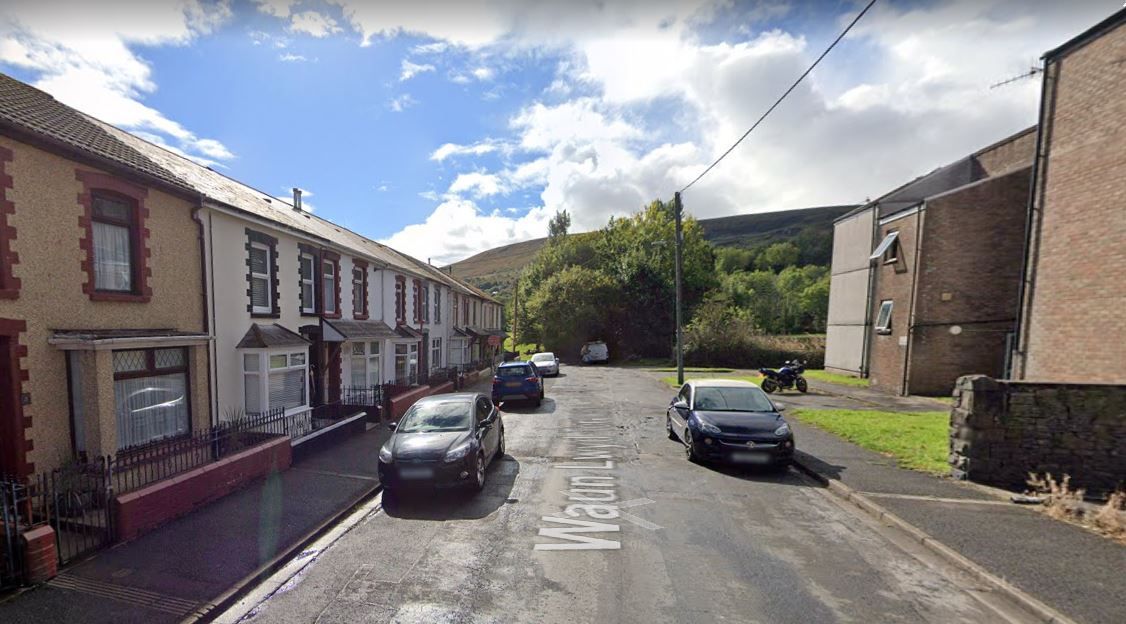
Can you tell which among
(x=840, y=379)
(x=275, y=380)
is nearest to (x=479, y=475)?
(x=275, y=380)

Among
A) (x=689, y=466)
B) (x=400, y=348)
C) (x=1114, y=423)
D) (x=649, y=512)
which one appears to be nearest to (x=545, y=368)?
(x=400, y=348)

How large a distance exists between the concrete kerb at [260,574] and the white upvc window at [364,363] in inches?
304

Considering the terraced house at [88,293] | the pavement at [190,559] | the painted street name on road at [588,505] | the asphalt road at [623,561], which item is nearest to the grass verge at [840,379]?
the asphalt road at [623,561]

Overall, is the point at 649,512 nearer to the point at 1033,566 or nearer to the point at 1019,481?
the point at 1033,566

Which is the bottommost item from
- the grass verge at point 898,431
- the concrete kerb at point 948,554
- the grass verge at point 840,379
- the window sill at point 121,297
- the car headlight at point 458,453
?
the grass verge at point 840,379

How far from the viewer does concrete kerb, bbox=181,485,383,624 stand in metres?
3.77

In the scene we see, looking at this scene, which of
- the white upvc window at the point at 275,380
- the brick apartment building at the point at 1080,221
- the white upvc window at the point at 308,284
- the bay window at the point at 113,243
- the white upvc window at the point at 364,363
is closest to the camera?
the bay window at the point at 113,243

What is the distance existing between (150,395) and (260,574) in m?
4.80

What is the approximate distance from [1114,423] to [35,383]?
14907mm

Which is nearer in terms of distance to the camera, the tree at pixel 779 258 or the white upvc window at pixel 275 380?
the white upvc window at pixel 275 380

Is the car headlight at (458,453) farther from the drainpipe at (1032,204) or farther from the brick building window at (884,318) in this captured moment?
the brick building window at (884,318)

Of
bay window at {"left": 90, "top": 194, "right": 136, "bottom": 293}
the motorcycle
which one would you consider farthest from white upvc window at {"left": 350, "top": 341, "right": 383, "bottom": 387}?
the motorcycle

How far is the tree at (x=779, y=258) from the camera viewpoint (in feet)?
339

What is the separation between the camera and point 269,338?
29.8 feet
